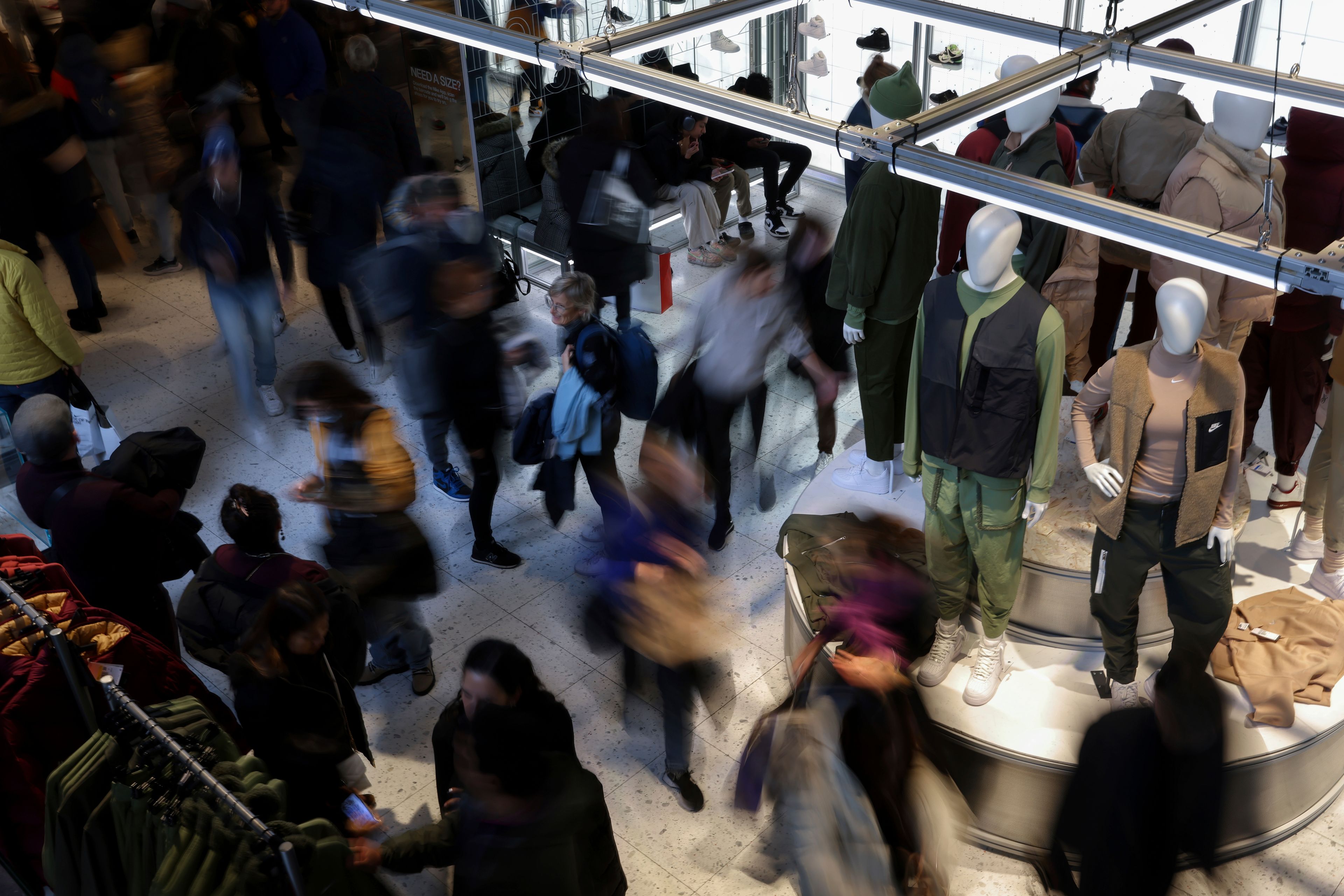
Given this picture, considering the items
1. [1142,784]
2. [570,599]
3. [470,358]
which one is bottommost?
[570,599]

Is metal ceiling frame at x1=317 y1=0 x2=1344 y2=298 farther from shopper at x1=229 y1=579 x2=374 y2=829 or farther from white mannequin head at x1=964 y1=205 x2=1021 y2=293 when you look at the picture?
shopper at x1=229 y1=579 x2=374 y2=829

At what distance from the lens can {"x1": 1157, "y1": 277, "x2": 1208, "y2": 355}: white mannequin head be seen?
345 cm

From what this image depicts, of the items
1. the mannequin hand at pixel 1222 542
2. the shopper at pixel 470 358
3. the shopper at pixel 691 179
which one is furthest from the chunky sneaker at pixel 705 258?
the mannequin hand at pixel 1222 542

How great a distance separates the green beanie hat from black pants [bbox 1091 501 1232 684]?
1962 millimetres

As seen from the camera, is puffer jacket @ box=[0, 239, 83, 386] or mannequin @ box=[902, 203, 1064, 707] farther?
puffer jacket @ box=[0, 239, 83, 386]

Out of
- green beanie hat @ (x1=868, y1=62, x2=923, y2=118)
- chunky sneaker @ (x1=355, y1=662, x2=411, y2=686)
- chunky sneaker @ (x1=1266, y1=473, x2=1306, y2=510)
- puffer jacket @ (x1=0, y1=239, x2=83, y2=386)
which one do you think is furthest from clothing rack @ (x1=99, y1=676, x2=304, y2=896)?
chunky sneaker @ (x1=1266, y1=473, x2=1306, y2=510)

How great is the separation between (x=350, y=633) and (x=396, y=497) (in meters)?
0.54

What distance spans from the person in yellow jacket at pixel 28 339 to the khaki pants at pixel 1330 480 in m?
5.26

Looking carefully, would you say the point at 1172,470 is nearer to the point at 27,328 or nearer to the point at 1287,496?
the point at 1287,496

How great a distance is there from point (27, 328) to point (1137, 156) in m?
5.08

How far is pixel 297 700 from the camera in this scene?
355 centimetres

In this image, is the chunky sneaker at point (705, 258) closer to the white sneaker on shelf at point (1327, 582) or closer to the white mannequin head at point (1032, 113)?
the white mannequin head at point (1032, 113)

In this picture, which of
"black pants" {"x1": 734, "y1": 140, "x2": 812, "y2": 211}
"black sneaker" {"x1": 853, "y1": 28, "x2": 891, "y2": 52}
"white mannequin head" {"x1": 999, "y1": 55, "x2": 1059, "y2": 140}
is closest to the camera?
"white mannequin head" {"x1": 999, "y1": 55, "x2": 1059, "y2": 140}

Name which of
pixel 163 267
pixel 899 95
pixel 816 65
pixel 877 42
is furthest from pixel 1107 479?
pixel 163 267
